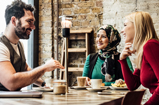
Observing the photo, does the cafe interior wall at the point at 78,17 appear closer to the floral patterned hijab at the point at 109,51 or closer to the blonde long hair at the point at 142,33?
the floral patterned hijab at the point at 109,51

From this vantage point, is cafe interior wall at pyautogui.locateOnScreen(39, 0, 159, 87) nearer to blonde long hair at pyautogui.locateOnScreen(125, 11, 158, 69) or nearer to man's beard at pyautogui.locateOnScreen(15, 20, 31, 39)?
man's beard at pyautogui.locateOnScreen(15, 20, 31, 39)

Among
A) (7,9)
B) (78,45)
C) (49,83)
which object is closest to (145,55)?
(49,83)

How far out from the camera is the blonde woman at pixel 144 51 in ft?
5.23

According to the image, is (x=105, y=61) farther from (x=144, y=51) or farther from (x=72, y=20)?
(x=144, y=51)

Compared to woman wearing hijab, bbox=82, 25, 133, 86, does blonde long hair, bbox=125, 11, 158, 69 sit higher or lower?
higher

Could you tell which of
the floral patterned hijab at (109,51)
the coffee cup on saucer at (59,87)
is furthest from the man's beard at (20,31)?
the floral patterned hijab at (109,51)

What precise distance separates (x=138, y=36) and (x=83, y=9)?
7.75 feet

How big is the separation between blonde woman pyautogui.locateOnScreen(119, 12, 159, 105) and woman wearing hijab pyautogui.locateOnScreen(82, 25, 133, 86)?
3.49 feet

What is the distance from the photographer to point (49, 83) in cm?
210

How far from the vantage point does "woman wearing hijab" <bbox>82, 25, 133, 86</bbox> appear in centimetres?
309

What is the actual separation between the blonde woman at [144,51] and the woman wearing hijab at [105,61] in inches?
41.9

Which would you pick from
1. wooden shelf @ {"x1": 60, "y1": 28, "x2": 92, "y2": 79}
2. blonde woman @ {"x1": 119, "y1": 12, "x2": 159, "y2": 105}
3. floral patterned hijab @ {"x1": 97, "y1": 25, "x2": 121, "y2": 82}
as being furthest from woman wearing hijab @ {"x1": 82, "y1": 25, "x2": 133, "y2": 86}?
blonde woman @ {"x1": 119, "y1": 12, "x2": 159, "y2": 105}

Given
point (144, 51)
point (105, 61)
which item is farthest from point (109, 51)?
point (144, 51)

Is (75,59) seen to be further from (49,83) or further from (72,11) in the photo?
(49,83)
